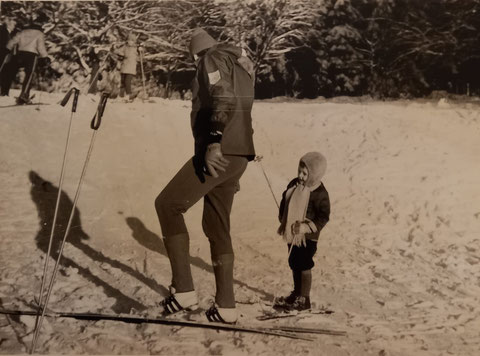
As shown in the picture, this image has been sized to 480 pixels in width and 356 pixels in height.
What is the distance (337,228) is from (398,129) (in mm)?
598

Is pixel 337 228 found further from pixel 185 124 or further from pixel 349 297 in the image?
pixel 185 124

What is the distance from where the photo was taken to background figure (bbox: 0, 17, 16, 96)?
10.0 feet

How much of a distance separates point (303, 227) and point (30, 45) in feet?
5.71

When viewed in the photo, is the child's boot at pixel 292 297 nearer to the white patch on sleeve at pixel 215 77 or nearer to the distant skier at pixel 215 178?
the distant skier at pixel 215 178

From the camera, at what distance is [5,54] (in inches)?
121

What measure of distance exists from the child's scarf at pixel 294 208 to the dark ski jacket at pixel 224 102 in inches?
11.5

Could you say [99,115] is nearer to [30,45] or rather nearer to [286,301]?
[30,45]

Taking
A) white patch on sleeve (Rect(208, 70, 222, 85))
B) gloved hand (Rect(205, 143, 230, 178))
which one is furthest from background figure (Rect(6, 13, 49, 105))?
gloved hand (Rect(205, 143, 230, 178))

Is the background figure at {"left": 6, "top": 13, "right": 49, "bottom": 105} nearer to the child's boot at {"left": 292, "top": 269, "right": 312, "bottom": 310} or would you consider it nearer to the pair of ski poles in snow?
the pair of ski poles in snow

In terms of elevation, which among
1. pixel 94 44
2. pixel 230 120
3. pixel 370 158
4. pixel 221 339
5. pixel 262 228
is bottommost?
pixel 221 339

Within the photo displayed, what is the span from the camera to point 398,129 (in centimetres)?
285

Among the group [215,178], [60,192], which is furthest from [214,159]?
[60,192]

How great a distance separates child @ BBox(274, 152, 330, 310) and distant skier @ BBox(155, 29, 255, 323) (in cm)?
30

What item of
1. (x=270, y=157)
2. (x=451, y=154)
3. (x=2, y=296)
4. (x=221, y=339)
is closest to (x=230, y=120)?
(x=270, y=157)
